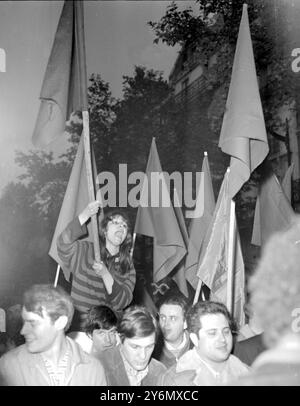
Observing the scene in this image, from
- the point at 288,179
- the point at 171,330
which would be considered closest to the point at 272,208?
the point at 288,179

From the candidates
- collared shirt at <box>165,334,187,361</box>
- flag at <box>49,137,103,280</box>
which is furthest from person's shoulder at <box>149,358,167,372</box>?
flag at <box>49,137,103,280</box>

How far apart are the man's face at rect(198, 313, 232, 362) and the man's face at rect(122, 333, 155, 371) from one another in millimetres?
287

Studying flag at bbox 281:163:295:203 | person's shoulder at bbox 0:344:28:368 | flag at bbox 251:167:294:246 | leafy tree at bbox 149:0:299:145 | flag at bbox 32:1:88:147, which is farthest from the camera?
leafy tree at bbox 149:0:299:145

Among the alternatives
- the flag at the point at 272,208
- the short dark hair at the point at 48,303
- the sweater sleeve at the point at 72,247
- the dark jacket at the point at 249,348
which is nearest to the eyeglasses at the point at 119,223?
the sweater sleeve at the point at 72,247

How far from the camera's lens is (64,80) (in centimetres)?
405

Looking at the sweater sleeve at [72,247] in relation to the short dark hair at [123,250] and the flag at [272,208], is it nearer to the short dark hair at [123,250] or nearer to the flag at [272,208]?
the short dark hair at [123,250]

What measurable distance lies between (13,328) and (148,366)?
1.58 m

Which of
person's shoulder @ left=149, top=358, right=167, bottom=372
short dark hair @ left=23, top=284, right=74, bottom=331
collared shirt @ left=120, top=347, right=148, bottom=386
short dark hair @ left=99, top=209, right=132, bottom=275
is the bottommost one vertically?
collared shirt @ left=120, top=347, right=148, bottom=386

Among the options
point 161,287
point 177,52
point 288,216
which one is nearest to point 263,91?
point 177,52

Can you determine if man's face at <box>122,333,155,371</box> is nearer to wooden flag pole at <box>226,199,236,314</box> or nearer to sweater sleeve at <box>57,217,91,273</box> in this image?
wooden flag pole at <box>226,199,236,314</box>

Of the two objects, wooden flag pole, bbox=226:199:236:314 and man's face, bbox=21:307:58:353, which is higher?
wooden flag pole, bbox=226:199:236:314

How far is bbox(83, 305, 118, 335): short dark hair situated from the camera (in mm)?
3247

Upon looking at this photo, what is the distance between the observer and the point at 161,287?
212 inches
